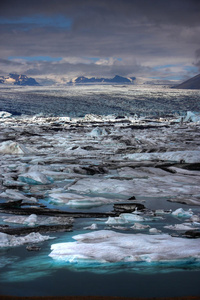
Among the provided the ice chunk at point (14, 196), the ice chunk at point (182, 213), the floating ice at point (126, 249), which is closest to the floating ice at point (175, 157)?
the ice chunk at point (182, 213)

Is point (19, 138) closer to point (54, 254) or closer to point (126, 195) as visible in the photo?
point (126, 195)

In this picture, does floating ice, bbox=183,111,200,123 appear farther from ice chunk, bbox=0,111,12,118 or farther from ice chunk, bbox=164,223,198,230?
ice chunk, bbox=164,223,198,230

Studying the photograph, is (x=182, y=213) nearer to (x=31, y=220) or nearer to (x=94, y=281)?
(x=31, y=220)

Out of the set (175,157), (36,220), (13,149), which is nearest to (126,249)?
(36,220)

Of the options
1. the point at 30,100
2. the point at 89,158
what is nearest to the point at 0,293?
the point at 89,158

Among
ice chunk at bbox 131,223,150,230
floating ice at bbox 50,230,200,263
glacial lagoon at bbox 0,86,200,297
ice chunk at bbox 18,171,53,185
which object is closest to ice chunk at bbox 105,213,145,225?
glacial lagoon at bbox 0,86,200,297

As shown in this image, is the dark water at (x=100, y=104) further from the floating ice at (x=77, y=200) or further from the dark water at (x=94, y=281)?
the dark water at (x=94, y=281)
